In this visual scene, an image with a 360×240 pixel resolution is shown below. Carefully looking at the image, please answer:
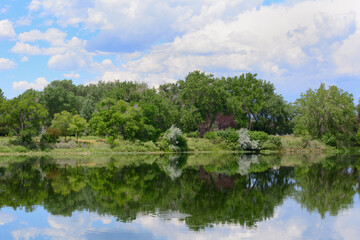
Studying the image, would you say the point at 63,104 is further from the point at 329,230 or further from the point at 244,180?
the point at 329,230

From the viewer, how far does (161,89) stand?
9056 centimetres

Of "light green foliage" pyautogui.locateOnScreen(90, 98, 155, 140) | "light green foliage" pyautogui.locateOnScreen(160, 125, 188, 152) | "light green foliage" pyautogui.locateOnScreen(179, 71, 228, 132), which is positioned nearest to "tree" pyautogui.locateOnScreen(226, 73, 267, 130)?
"light green foliage" pyautogui.locateOnScreen(179, 71, 228, 132)

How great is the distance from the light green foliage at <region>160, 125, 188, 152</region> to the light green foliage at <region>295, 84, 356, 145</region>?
24024mm

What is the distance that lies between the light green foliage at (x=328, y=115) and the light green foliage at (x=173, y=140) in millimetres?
24024

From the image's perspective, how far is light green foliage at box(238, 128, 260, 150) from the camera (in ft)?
202

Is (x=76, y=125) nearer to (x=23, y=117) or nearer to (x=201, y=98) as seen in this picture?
(x=23, y=117)

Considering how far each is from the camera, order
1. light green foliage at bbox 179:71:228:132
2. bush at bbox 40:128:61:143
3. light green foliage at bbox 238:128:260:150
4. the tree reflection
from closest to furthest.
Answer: the tree reflection, bush at bbox 40:128:61:143, light green foliage at bbox 238:128:260:150, light green foliage at bbox 179:71:228:132

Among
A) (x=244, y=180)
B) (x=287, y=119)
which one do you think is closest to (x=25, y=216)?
(x=244, y=180)

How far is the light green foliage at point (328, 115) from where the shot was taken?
65.6 m

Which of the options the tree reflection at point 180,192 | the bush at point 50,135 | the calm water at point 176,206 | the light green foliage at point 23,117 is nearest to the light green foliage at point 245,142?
Answer: the bush at point 50,135

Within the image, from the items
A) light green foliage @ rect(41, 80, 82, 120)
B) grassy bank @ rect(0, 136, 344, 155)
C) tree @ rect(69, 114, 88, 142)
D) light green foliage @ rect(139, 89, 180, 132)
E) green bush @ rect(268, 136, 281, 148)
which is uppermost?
light green foliage @ rect(41, 80, 82, 120)

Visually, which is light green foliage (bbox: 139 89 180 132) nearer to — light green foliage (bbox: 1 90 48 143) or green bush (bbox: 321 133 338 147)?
light green foliage (bbox: 1 90 48 143)

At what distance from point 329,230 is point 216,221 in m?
4.33

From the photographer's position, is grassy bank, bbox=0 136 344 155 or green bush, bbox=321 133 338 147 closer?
grassy bank, bbox=0 136 344 155
